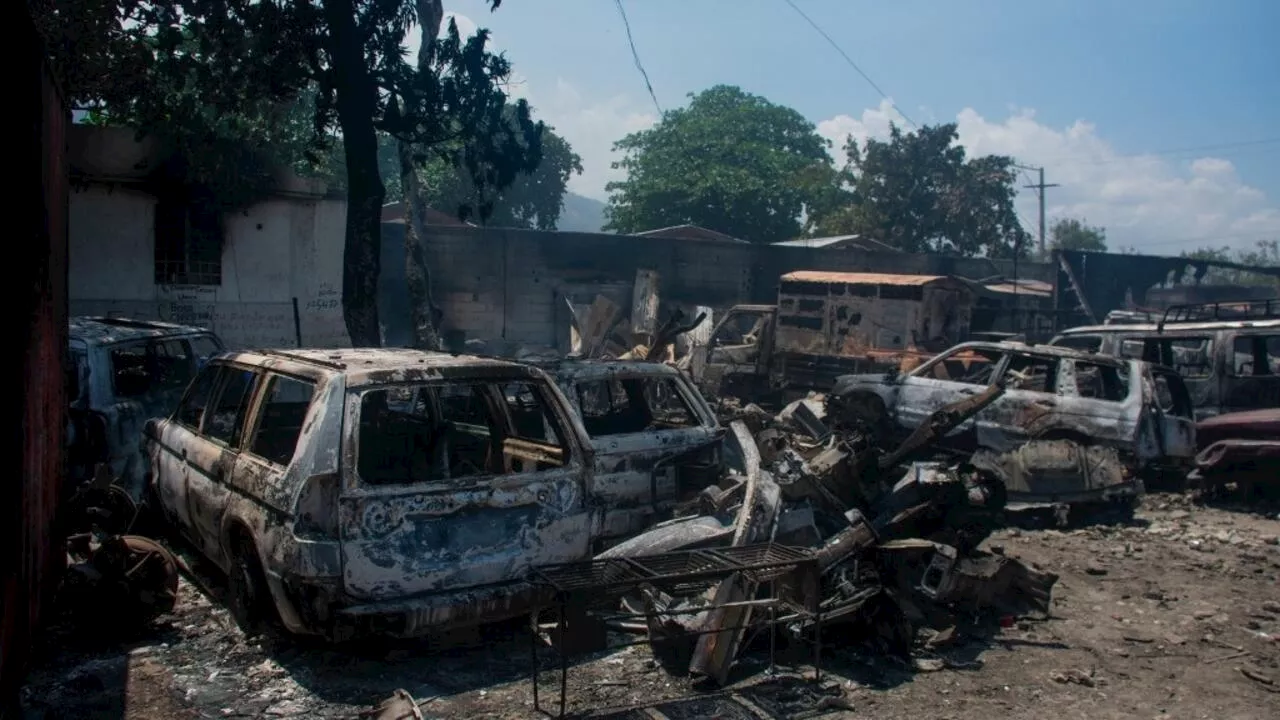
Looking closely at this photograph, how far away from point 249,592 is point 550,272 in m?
17.2

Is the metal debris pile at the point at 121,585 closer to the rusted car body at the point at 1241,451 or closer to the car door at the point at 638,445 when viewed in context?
the car door at the point at 638,445

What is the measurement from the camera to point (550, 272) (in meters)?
21.6

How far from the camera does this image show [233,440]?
16.6ft

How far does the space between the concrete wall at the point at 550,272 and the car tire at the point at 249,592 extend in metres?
15.2

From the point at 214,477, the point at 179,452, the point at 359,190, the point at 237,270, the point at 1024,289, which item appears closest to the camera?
the point at 214,477

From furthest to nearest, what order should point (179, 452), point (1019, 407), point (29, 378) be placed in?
point (1019, 407), point (179, 452), point (29, 378)

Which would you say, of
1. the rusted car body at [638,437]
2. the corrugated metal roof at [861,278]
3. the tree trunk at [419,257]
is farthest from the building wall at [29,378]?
the corrugated metal roof at [861,278]

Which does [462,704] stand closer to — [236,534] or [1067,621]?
[236,534]

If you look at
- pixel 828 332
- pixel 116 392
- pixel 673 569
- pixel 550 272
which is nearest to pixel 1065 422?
pixel 673 569

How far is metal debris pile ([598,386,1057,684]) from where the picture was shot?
15.1ft

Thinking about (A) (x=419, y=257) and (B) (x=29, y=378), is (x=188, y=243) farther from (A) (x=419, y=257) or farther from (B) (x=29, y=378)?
(B) (x=29, y=378)

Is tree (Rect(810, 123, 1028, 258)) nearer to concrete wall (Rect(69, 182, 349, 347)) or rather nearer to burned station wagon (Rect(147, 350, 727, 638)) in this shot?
concrete wall (Rect(69, 182, 349, 347))

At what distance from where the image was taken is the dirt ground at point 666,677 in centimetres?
425

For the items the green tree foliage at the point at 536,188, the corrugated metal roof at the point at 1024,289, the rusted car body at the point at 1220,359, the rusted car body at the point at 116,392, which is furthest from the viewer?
the green tree foliage at the point at 536,188
